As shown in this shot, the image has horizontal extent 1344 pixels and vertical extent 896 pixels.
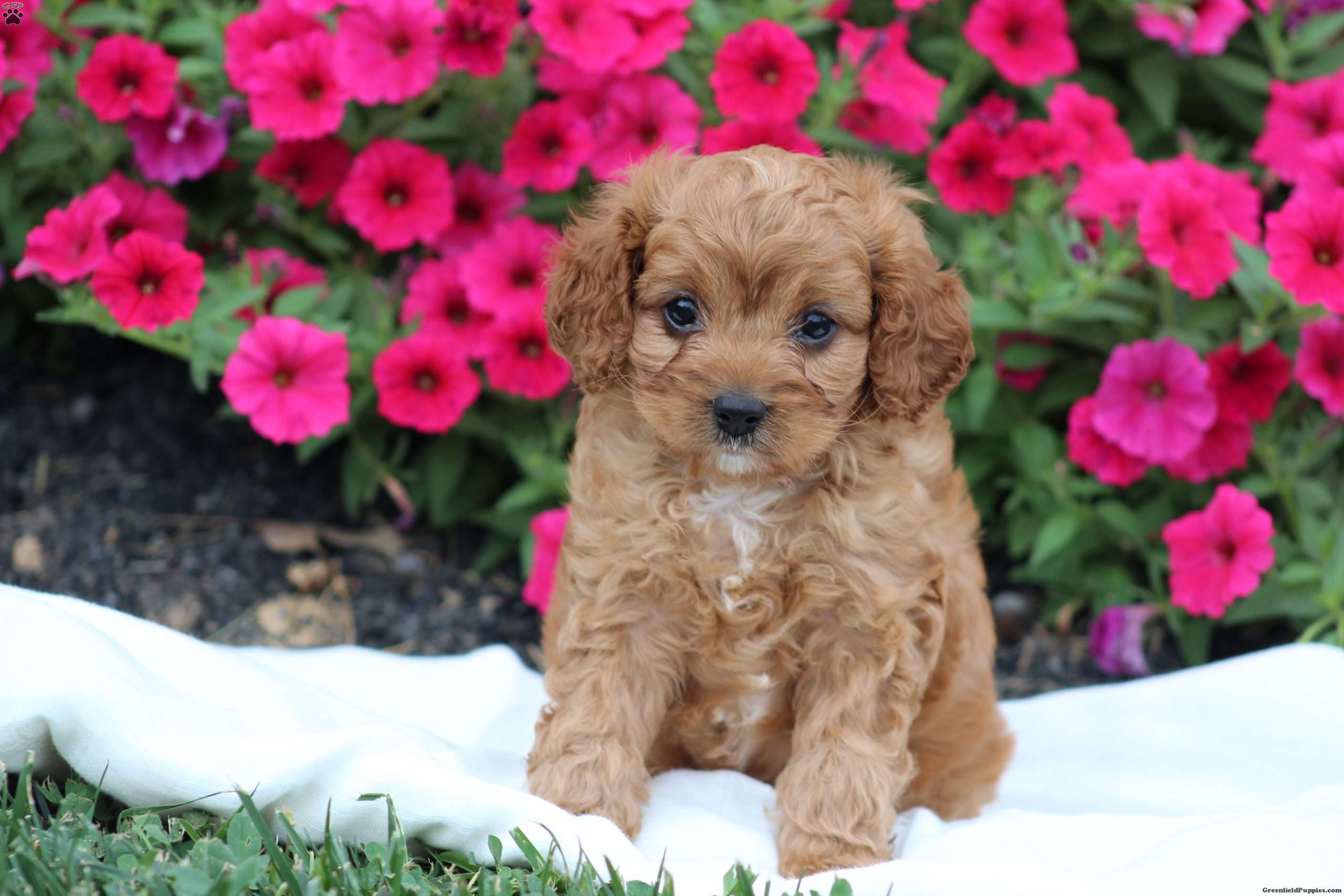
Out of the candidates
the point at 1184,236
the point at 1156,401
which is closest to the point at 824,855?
the point at 1156,401

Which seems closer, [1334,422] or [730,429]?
[730,429]

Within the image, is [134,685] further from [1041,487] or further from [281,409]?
[1041,487]

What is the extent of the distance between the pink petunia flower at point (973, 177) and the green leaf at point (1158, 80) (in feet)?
2.69

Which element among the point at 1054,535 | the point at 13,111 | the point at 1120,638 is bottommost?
the point at 1120,638

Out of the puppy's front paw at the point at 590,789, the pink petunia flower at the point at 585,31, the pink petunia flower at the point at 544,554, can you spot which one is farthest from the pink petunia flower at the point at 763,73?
the puppy's front paw at the point at 590,789

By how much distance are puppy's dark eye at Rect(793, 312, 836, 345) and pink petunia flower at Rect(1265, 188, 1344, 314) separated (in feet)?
6.00

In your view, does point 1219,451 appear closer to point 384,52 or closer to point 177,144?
point 384,52

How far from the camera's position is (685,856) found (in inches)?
128

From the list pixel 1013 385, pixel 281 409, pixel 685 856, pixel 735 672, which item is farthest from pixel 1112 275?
pixel 281 409

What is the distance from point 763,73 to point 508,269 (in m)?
1.08

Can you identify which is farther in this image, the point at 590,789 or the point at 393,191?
the point at 393,191

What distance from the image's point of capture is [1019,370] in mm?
4762

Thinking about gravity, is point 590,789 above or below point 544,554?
above

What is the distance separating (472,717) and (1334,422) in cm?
305
